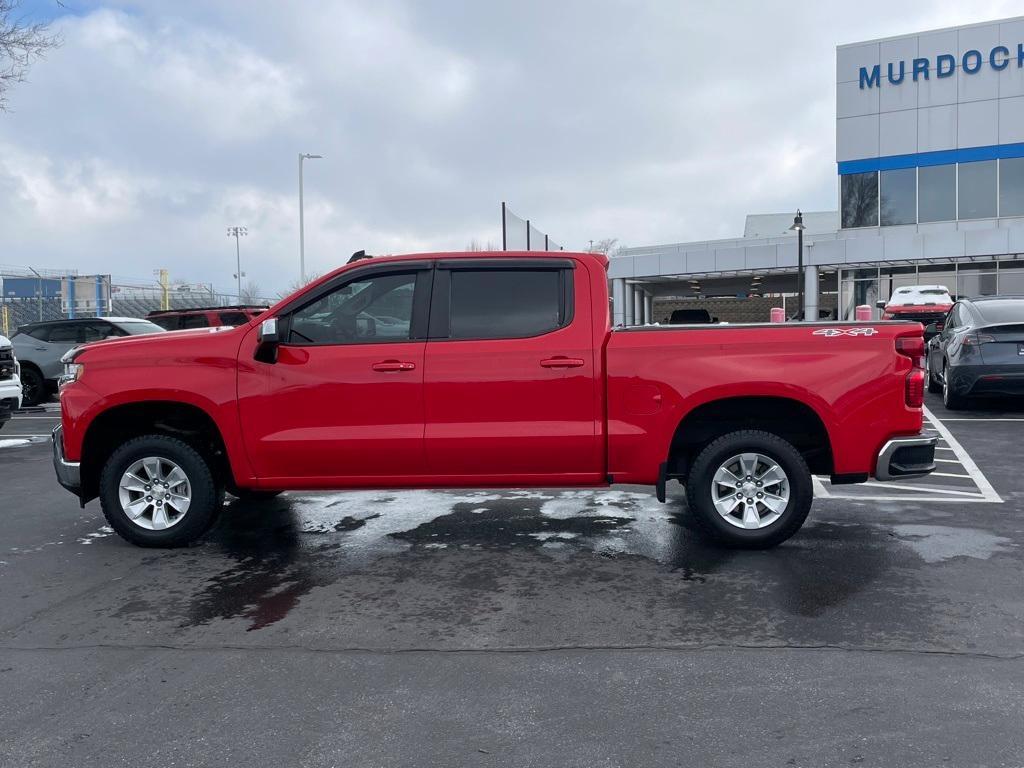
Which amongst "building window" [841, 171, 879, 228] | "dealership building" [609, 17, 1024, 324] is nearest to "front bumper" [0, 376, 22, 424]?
"dealership building" [609, 17, 1024, 324]

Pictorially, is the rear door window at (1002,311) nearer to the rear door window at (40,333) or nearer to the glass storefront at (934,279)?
the rear door window at (40,333)

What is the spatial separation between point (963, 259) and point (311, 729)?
38514 mm

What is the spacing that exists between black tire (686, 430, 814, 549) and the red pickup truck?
0.04 feet

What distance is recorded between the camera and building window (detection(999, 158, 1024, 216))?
39.1 meters

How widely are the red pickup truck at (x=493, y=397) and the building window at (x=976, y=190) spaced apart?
125ft

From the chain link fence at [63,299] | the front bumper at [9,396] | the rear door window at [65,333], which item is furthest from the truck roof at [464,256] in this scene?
the chain link fence at [63,299]

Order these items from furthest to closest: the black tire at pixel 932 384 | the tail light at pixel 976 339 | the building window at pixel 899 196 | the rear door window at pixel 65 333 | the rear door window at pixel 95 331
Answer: the building window at pixel 899 196 → the rear door window at pixel 65 333 → the rear door window at pixel 95 331 → the black tire at pixel 932 384 → the tail light at pixel 976 339

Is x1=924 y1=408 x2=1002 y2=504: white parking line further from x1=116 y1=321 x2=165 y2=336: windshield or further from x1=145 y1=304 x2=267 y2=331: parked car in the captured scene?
x1=116 y1=321 x2=165 y2=336: windshield

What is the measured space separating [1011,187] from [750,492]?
128 feet

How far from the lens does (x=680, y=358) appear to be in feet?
20.1

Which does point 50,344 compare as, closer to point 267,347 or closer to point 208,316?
point 208,316

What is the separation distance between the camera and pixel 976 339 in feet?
42.1

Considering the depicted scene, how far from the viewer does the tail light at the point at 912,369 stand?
6117mm

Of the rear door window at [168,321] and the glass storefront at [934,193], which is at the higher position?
the glass storefront at [934,193]
